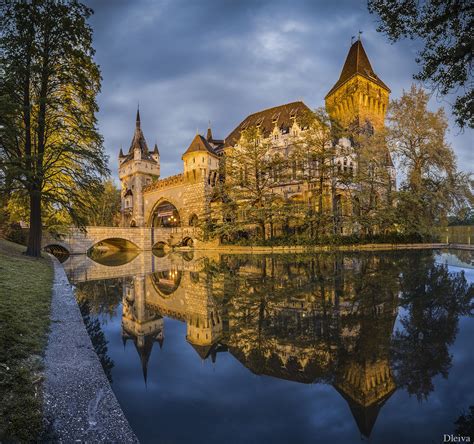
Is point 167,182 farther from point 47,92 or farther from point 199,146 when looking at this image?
point 47,92

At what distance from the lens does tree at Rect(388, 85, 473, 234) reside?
2328 cm

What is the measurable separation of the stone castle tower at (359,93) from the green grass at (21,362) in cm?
4148

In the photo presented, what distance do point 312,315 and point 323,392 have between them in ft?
8.32

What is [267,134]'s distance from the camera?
4259cm

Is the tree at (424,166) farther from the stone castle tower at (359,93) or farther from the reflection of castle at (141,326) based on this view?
the reflection of castle at (141,326)

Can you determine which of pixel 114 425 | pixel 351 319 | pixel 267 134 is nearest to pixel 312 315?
pixel 351 319

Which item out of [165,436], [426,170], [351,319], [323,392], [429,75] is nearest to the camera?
[165,436]

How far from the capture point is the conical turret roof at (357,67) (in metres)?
41.6

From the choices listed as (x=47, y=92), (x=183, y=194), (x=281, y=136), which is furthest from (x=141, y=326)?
(x=183, y=194)

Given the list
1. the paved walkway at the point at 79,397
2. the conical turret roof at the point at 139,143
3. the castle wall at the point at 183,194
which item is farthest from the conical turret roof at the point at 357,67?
the paved walkway at the point at 79,397

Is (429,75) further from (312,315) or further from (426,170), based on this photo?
(426,170)

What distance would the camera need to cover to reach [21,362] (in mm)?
2643

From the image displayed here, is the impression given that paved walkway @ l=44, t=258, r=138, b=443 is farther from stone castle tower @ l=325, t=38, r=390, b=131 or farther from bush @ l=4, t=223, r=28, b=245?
stone castle tower @ l=325, t=38, r=390, b=131

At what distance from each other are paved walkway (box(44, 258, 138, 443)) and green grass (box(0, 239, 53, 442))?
0.09 m
